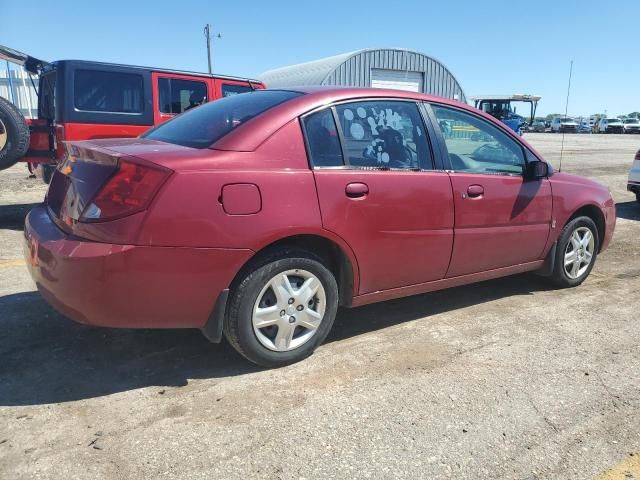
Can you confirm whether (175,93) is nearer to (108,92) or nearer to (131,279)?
(108,92)

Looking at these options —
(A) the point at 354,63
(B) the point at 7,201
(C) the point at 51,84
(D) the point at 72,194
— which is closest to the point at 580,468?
(D) the point at 72,194

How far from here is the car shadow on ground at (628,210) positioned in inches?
336

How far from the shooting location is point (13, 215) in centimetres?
756

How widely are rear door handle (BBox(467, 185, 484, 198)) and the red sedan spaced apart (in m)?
0.01

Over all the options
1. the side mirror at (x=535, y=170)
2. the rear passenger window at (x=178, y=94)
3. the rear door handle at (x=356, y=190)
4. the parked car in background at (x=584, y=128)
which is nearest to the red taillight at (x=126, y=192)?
the rear door handle at (x=356, y=190)

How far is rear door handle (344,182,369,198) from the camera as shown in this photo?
310cm

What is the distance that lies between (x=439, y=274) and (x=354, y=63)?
2373cm

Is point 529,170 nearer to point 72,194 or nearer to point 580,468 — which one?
point 580,468

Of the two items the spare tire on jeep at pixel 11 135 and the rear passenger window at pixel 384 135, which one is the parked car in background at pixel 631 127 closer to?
the spare tire on jeep at pixel 11 135

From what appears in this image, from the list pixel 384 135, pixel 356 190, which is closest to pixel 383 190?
pixel 356 190

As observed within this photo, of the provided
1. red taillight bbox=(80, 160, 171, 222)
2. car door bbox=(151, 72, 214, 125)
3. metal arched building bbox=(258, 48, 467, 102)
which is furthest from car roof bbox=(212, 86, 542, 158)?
metal arched building bbox=(258, 48, 467, 102)

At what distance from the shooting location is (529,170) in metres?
4.09

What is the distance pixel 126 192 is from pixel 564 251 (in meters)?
3.60

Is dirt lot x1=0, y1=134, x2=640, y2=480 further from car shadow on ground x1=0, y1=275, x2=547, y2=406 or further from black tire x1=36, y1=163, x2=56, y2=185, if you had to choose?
black tire x1=36, y1=163, x2=56, y2=185
